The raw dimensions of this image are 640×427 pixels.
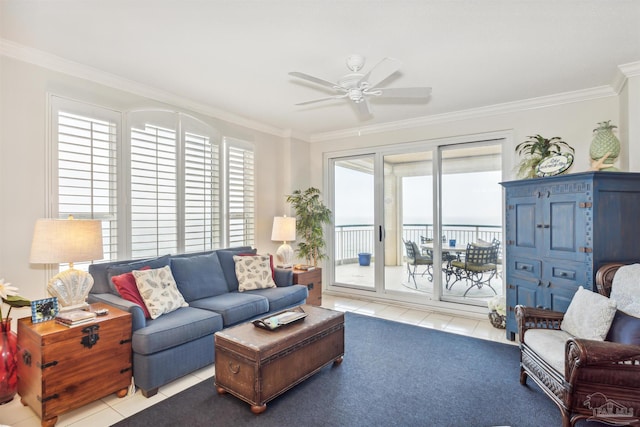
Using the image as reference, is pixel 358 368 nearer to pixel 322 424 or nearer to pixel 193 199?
pixel 322 424

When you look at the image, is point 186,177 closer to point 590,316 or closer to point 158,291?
point 158,291

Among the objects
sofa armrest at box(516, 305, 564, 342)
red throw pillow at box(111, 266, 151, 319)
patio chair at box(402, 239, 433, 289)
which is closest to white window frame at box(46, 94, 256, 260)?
red throw pillow at box(111, 266, 151, 319)

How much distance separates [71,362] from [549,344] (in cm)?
331

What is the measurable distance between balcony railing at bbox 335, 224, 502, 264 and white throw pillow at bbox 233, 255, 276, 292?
78.0 inches

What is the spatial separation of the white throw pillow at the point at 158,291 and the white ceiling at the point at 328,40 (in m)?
1.93

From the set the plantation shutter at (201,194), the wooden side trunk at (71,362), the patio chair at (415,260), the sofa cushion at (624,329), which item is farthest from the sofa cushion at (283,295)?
the sofa cushion at (624,329)

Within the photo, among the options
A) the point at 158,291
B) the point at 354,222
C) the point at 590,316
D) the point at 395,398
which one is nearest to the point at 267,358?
the point at 395,398

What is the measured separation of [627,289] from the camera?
2.38m

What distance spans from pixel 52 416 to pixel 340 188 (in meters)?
4.48

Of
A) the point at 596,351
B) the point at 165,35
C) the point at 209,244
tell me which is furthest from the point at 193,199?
the point at 596,351

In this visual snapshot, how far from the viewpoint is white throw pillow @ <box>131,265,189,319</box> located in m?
2.81

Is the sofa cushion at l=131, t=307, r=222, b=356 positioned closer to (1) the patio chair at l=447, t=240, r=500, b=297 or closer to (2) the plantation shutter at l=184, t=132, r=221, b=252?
(2) the plantation shutter at l=184, t=132, r=221, b=252

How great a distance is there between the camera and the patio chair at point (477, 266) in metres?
4.32

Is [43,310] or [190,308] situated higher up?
[43,310]
